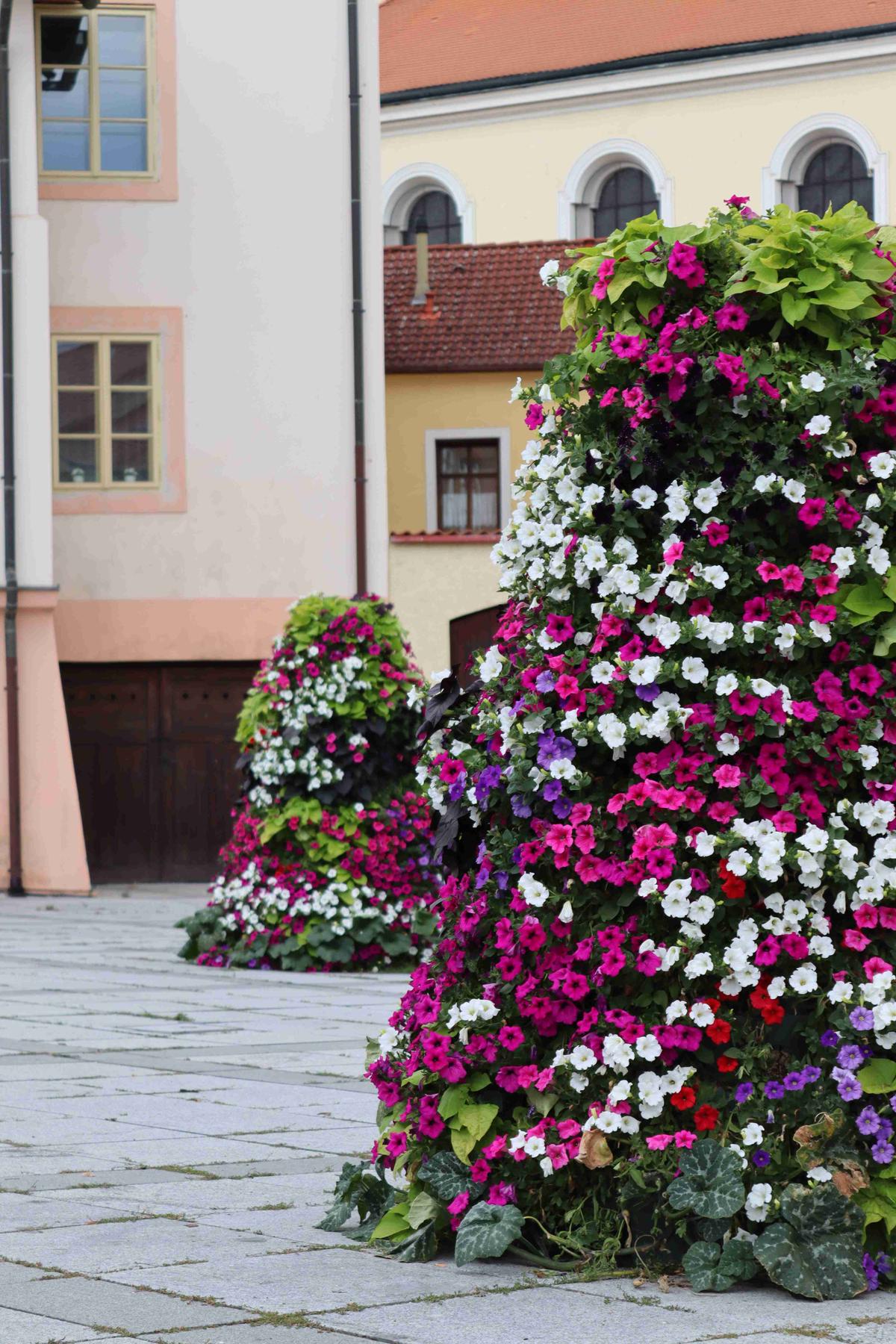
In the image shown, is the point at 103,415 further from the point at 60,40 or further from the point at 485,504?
the point at 485,504

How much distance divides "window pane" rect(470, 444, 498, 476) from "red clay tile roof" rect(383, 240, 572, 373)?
1.05m

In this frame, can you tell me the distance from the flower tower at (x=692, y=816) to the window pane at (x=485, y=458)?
913 inches

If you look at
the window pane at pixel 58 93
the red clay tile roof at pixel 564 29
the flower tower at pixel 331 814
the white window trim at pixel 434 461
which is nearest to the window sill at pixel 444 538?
the white window trim at pixel 434 461

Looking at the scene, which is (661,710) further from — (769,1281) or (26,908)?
(26,908)

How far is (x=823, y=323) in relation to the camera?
5.40m

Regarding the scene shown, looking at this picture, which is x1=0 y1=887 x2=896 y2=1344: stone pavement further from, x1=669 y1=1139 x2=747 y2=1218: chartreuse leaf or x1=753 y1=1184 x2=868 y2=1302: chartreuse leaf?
x1=669 y1=1139 x2=747 y2=1218: chartreuse leaf

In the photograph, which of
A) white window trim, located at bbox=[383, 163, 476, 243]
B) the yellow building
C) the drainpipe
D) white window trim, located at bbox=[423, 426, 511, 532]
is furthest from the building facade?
white window trim, located at bbox=[383, 163, 476, 243]

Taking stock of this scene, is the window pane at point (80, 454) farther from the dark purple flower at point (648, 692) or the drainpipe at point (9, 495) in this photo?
the dark purple flower at point (648, 692)

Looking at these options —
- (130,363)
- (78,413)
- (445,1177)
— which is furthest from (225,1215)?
(130,363)

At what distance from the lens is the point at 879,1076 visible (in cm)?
510

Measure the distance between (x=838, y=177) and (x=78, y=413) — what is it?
22.3m

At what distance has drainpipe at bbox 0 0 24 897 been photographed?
21328mm

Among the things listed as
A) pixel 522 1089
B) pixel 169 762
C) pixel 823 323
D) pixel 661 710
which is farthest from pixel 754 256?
pixel 169 762

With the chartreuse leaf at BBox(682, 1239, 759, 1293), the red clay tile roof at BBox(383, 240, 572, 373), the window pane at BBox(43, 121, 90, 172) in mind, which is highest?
the window pane at BBox(43, 121, 90, 172)
